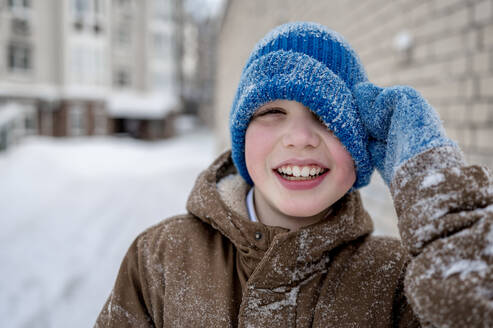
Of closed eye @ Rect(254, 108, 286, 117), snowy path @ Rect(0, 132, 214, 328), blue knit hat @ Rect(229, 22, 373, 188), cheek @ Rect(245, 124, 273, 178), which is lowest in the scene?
snowy path @ Rect(0, 132, 214, 328)

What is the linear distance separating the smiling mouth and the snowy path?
9.10 ft

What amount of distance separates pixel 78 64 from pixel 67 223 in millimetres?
15726

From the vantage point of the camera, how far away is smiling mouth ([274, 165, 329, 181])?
3.87ft

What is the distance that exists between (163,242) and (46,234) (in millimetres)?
4619

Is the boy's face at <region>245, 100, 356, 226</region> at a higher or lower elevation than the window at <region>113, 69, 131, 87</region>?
lower

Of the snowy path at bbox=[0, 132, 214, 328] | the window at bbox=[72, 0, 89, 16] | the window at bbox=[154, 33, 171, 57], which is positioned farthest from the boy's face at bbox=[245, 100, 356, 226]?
the window at bbox=[154, 33, 171, 57]

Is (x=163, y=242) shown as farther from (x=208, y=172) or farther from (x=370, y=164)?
(x=370, y=164)

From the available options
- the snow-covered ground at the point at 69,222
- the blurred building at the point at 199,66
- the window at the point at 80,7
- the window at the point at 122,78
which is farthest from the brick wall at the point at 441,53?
the blurred building at the point at 199,66

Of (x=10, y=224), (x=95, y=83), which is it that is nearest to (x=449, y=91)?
(x=10, y=224)

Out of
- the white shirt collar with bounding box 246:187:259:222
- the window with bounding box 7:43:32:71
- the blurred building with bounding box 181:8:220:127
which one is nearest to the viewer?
the white shirt collar with bounding box 246:187:259:222

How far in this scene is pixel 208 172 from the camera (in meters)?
1.51

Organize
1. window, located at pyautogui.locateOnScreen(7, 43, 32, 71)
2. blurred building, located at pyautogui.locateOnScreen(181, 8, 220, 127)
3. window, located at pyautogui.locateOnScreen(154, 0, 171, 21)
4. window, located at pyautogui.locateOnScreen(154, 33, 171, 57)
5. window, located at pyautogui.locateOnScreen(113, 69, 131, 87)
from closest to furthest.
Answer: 1. window, located at pyautogui.locateOnScreen(7, 43, 32, 71)
2. window, located at pyautogui.locateOnScreen(113, 69, 131, 87)
3. window, located at pyautogui.locateOnScreen(154, 0, 171, 21)
4. window, located at pyautogui.locateOnScreen(154, 33, 171, 57)
5. blurred building, located at pyautogui.locateOnScreen(181, 8, 220, 127)

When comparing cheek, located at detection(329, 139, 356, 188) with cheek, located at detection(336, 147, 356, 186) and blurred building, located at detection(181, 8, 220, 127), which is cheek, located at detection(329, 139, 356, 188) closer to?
cheek, located at detection(336, 147, 356, 186)

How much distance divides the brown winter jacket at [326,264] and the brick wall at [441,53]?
1.96 metres
